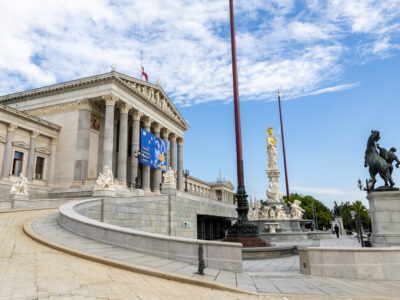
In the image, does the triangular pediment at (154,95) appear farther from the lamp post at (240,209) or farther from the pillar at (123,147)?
the lamp post at (240,209)

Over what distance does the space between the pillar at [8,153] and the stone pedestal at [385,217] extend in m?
34.8

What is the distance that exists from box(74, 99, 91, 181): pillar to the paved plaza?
27221 mm

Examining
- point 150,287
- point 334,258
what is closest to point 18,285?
point 150,287

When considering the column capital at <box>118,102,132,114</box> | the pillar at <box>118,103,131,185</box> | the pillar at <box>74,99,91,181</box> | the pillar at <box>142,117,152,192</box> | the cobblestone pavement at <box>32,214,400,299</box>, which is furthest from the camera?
the pillar at <box>142,117,152,192</box>

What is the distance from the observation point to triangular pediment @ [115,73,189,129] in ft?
136

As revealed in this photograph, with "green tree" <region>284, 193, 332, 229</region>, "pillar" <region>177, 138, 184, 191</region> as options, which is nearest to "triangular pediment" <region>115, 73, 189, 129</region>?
"pillar" <region>177, 138, 184, 191</region>

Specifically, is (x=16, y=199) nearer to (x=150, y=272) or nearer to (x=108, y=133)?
(x=108, y=133)

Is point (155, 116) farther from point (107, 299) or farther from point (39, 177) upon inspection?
point (107, 299)

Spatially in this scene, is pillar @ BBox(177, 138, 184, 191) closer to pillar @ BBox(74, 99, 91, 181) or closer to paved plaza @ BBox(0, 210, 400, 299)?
pillar @ BBox(74, 99, 91, 181)

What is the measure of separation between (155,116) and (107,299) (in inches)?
1702

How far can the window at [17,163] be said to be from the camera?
35.5 m

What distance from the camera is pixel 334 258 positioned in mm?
8859

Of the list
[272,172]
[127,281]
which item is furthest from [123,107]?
[127,281]

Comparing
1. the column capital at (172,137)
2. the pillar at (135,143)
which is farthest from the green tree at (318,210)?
the pillar at (135,143)
